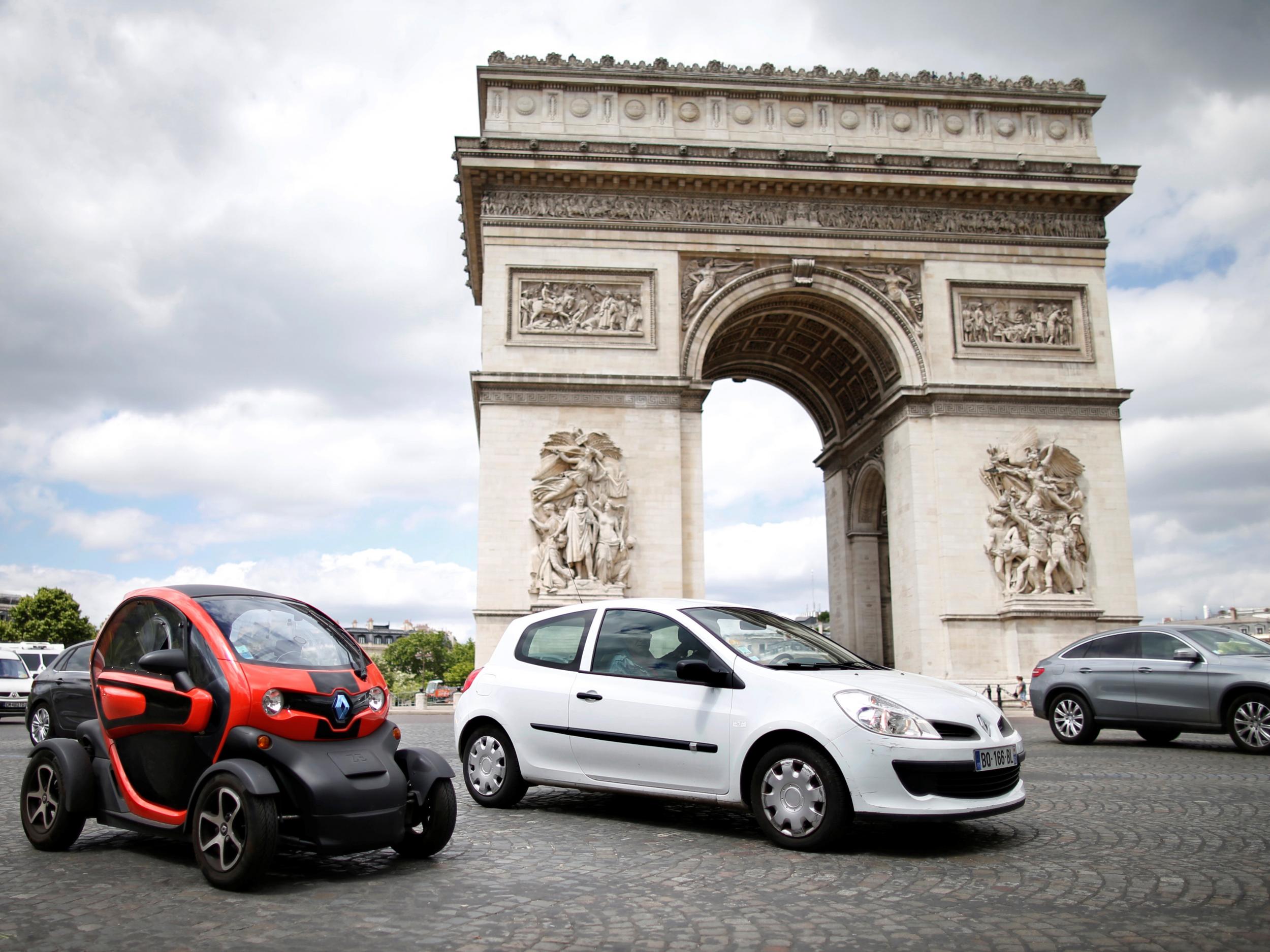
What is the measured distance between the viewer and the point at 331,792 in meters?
5.03

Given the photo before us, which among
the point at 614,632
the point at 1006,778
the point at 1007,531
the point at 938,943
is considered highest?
the point at 1007,531

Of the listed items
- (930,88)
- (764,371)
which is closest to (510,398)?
(764,371)

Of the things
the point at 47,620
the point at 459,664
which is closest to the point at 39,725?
the point at 47,620

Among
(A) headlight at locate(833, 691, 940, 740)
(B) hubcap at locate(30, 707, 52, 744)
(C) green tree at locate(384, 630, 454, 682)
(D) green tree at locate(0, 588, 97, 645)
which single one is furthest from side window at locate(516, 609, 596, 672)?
(C) green tree at locate(384, 630, 454, 682)

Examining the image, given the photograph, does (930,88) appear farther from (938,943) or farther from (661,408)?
(938,943)

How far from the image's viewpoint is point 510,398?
72.6 feet

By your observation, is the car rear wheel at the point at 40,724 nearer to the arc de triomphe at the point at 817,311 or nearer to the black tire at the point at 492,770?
the black tire at the point at 492,770

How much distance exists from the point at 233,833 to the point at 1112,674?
1101 cm

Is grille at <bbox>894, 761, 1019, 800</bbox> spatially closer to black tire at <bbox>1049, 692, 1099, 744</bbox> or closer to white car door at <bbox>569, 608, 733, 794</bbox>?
white car door at <bbox>569, 608, 733, 794</bbox>

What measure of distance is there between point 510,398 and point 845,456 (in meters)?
11.2

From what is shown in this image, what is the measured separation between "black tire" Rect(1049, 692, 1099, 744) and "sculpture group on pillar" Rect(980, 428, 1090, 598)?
30.3ft

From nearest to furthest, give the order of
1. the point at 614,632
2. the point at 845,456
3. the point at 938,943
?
the point at 938,943 < the point at 614,632 < the point at 845,456

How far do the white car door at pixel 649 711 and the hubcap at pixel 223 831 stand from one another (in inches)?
109

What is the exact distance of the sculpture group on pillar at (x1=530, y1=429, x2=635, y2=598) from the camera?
827 inches
